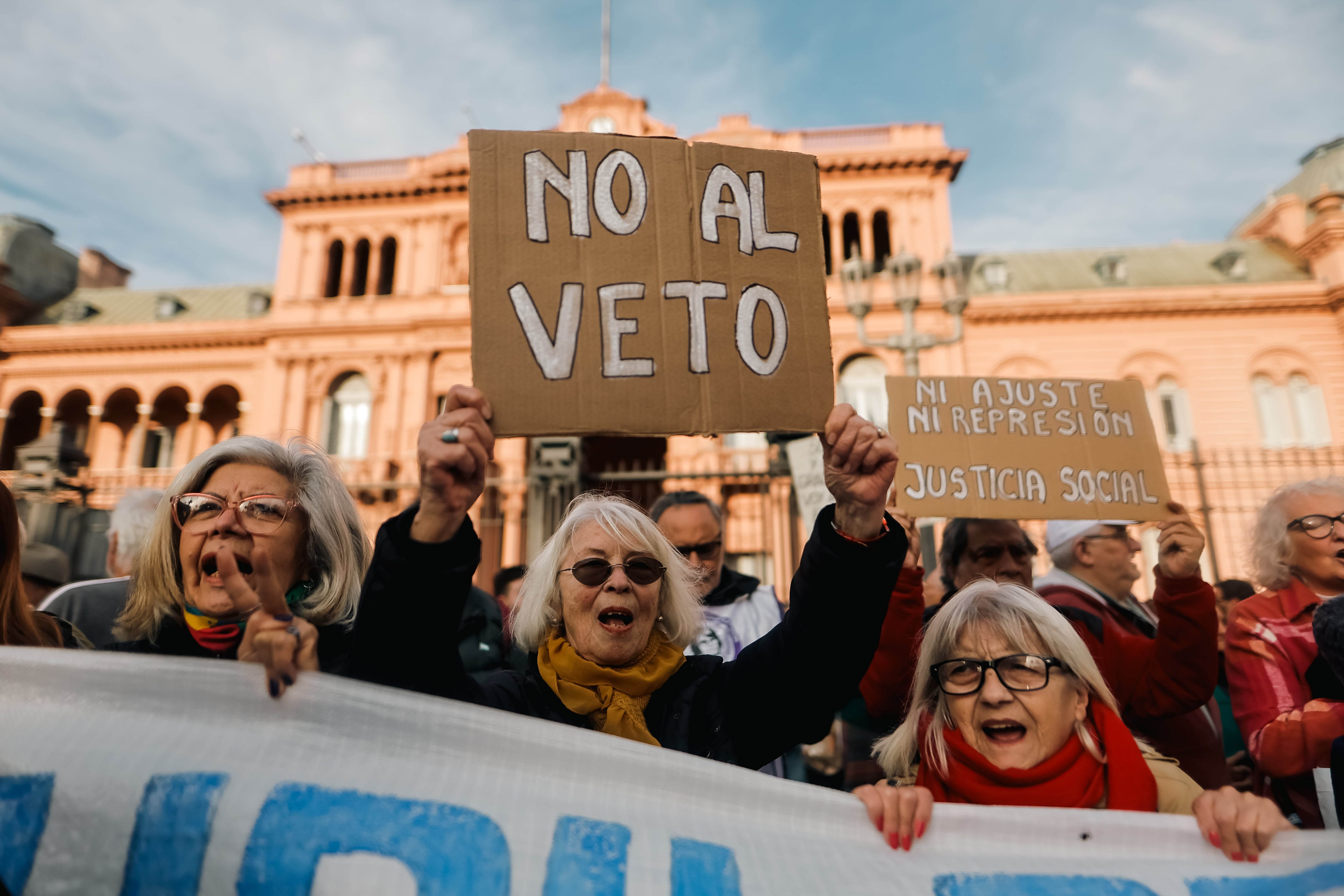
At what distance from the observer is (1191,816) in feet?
5.81

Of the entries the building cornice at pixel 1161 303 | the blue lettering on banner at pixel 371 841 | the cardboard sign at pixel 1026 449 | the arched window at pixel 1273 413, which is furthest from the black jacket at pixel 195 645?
the arched window at pixel 1273 413

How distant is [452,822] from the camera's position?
162 centimetres

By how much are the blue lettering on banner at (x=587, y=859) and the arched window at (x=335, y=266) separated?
23.2 meters

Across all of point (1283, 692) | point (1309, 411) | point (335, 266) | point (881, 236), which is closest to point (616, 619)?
point (1283, 692)

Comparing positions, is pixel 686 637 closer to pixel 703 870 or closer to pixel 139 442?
pixel 703 870

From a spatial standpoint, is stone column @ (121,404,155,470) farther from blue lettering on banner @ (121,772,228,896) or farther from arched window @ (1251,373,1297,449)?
arched window @ (1251,373,1297,449)

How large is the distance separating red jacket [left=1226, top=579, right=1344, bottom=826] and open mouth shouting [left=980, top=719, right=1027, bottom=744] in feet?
3.06

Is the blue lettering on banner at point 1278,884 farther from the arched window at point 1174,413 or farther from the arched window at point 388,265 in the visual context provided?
the arched window at point 388,265

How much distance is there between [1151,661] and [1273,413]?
21.4 m

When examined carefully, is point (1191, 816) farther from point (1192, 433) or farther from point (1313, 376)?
point (1313, 376)

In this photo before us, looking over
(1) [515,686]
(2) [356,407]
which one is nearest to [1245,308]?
(2) [356,407]

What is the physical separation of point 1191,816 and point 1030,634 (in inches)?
19.1


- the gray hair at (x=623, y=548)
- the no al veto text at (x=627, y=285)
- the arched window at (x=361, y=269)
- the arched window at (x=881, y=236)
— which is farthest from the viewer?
the arched window at (x=361, y=269)

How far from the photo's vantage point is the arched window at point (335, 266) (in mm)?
22656
